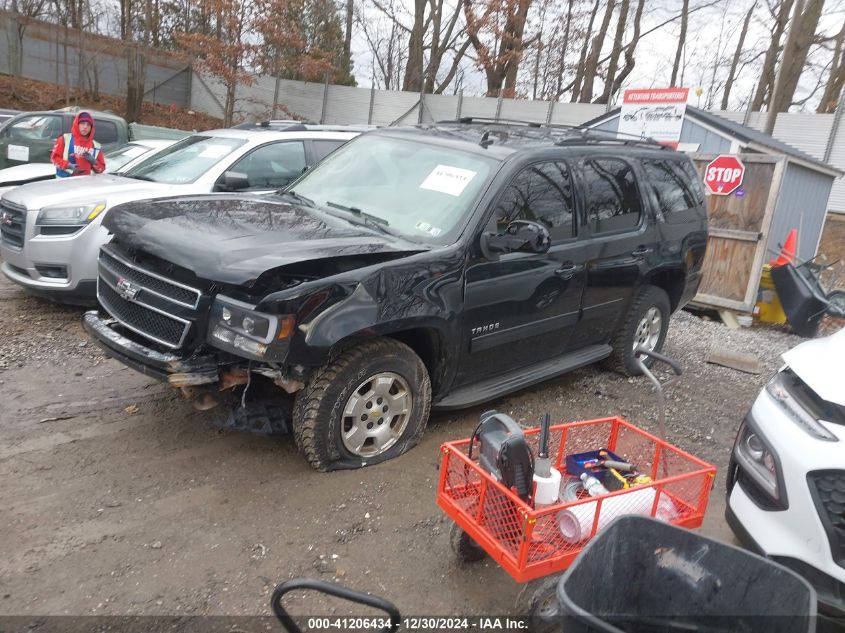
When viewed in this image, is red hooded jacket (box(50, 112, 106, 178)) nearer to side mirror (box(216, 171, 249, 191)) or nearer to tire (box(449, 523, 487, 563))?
side mirror (box(216, 171, 249, 191))

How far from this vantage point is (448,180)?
4.09 meters

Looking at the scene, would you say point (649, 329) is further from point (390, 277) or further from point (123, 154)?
point (123, 154)

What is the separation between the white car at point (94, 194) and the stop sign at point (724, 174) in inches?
211

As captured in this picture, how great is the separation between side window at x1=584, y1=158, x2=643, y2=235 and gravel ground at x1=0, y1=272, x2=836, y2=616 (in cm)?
143

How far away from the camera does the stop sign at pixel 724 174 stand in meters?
8.32

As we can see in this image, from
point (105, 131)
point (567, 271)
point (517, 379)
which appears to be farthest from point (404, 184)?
point (105, 131)

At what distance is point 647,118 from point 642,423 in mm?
7098

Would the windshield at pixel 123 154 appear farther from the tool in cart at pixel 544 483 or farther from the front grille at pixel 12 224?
the tool in cart at pixel 544 483

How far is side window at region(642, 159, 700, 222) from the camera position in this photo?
17.4 ft

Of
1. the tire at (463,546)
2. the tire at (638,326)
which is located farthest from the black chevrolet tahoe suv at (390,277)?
the tire at (463,546)

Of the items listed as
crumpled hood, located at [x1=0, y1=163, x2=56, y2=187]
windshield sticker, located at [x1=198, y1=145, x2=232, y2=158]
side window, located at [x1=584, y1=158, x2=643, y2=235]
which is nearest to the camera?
side window, located at [x1=584, y1=158, x2=643, y2=235]

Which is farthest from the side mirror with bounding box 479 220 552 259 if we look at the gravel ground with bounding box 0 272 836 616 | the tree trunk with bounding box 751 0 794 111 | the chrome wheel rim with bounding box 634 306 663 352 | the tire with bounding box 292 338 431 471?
the tree trunk with bounding box 751 0 794 111

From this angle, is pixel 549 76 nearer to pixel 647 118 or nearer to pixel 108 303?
pixel 647 118

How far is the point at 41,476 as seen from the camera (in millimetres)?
3424
